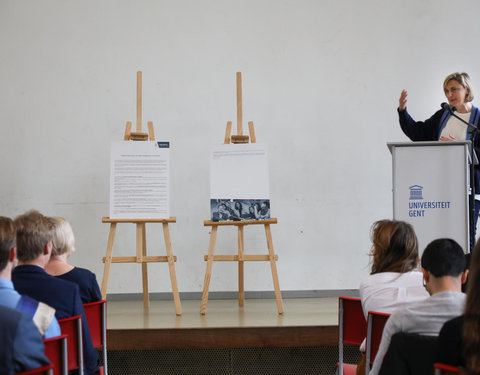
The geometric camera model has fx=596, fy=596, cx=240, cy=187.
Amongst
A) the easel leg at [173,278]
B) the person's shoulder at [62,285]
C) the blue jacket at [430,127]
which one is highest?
the blue jacket at [430,127]

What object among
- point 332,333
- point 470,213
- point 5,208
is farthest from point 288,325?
point 5,208

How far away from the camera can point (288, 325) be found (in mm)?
3955

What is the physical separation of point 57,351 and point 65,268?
A: 95cm

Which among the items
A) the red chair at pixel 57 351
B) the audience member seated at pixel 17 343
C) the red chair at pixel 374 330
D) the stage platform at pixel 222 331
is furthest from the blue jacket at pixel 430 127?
the audience member seated at pixel 17 343

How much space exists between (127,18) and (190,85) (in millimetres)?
874

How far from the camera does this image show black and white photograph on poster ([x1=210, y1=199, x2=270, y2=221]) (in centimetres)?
477

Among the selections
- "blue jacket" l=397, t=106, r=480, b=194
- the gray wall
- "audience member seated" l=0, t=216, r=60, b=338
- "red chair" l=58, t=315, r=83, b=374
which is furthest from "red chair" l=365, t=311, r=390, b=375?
the gray wall

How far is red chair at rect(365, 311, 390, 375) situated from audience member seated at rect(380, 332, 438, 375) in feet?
1.35

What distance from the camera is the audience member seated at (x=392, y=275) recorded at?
99.8 inches

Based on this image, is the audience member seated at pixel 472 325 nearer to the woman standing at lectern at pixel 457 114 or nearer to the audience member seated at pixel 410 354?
the audience member seated at pixel 410 354

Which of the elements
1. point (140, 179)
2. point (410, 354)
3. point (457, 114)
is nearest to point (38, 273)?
point (410, 354)

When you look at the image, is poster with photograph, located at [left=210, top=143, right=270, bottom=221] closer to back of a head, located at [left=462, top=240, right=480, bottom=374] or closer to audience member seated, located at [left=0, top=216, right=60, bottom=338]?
audience member seated, located at [left=0, top=216, right=60, bottom=338]

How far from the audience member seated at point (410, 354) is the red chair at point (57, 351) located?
3.56 feet

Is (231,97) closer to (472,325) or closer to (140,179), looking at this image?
(140,179)
